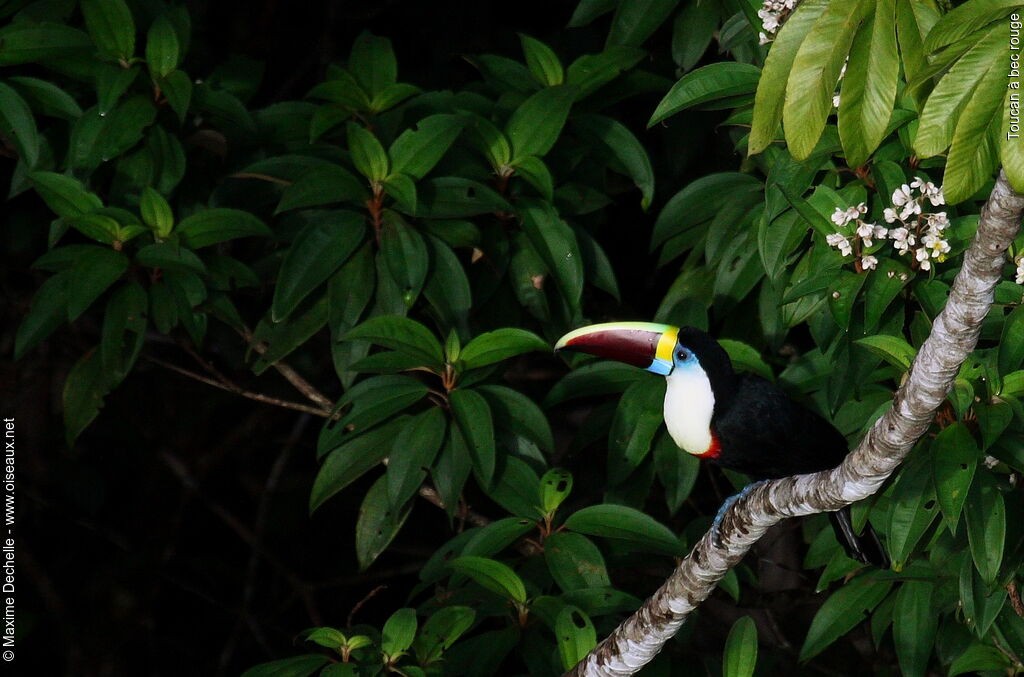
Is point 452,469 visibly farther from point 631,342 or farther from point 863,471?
point 863,471

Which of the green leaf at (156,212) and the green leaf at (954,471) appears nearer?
the green leaf at (954,471)

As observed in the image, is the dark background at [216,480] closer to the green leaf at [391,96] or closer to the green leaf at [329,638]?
the green leaf at [391,96]

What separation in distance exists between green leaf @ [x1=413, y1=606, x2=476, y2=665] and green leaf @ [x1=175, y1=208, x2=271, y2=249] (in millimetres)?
861

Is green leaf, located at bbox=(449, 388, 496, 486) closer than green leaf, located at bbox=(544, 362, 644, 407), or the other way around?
green leaf, located at bbox=(449, 388, 496, 486)

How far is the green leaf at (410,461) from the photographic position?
7.51 feet

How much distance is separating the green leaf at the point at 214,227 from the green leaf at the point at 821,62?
142cm

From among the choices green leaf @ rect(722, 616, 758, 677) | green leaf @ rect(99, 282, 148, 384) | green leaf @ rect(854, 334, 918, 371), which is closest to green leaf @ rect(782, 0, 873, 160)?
green leaf @ rect(854, 334, 918, 371)

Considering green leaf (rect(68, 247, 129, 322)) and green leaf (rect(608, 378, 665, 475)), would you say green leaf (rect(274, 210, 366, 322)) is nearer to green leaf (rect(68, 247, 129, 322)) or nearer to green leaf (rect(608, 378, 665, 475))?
green leaf (rect(68, 247, 129, 322))

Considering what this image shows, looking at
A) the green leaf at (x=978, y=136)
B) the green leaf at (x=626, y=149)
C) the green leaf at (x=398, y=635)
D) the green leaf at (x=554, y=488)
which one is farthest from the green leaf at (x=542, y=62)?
the green leaf at (x=978, y=136)

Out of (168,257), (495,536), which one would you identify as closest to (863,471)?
(495,536)

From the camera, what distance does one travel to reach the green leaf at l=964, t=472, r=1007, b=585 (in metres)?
1.88

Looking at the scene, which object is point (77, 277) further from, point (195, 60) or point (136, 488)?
point (136, 488)

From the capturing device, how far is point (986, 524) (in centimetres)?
190

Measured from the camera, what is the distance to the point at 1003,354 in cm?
187
